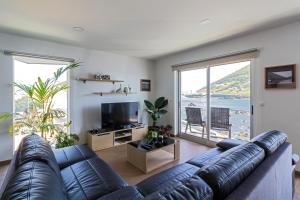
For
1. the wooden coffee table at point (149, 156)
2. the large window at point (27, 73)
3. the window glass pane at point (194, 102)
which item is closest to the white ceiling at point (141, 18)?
the large window at point (27, 73)

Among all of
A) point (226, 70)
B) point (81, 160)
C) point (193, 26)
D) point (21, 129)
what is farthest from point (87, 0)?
point (226, 70)

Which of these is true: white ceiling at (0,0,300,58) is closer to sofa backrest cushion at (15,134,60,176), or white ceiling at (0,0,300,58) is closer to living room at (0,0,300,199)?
living room at (0,0,300,199)

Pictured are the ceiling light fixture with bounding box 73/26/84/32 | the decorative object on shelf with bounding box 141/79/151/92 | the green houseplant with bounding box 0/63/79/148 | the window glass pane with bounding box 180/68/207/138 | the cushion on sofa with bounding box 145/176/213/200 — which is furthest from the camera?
the decorative object on shelf with bounding box 141/79/151/92

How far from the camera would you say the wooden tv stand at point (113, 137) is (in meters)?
3.57

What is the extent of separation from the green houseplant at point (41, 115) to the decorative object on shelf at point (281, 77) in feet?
11.5

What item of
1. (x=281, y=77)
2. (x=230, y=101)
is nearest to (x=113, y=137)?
(x=230, y=101)

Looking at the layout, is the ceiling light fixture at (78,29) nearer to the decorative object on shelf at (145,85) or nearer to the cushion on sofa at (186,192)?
the decorative object on shelf at (145,85)

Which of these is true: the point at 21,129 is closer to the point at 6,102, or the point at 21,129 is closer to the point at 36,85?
the point at 6,102

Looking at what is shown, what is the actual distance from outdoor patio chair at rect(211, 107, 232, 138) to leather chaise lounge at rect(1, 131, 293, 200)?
1959 millimetres

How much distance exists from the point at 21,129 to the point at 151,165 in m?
2.57

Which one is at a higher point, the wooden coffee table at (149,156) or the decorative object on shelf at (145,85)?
the decorative object on shelf at (145,85)

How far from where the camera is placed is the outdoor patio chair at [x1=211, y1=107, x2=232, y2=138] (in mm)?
3614

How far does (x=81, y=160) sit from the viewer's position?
1.96 metres

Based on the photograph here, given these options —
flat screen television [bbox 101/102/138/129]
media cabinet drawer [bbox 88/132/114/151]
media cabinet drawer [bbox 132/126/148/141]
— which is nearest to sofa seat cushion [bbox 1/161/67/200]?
media cabinet drawer [bbox 88/132/114/151]
